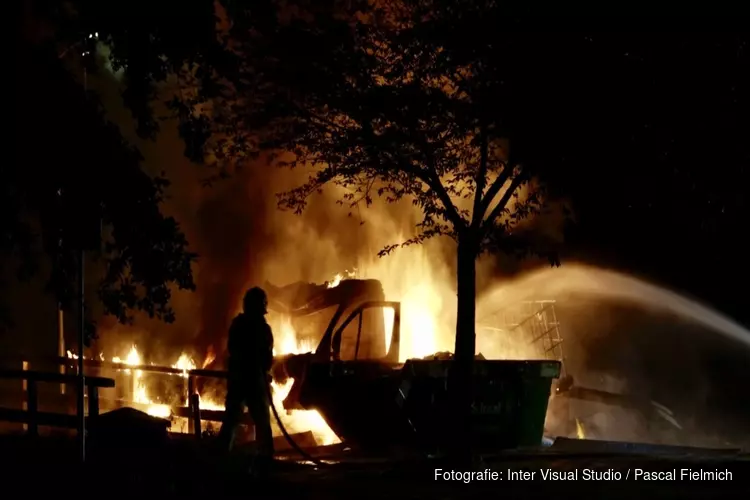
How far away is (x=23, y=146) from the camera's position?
10.3 metres

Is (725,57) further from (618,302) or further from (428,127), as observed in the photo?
(618,302)

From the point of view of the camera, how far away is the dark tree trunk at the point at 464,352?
10.7m

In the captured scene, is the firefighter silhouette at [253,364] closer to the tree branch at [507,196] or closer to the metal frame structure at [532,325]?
the tree branch at [507,196]

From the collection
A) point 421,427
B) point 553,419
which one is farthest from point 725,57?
point 553,419

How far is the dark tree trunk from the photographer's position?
10.7 m

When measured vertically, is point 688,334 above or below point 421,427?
above

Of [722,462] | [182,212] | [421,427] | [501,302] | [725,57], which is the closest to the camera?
[725,57]

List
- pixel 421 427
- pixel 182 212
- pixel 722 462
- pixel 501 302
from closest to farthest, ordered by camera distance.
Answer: pixel 722 462, pixel 421 427, pixel 501 302, pixel 182 212

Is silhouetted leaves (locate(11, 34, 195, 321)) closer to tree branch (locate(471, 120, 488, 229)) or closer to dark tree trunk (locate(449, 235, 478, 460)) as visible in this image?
dark tree trunk (locate(449, 235, 478, 460))

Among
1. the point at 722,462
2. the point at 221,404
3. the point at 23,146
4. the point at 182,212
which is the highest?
the point at 182,212

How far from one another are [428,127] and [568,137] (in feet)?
5.25

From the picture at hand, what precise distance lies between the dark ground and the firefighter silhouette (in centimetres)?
52

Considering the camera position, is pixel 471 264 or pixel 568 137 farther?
pixel 471 264

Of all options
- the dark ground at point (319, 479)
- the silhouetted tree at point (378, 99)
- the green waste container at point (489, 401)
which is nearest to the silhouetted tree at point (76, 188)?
the silhouetted tree at point (378, 99)
